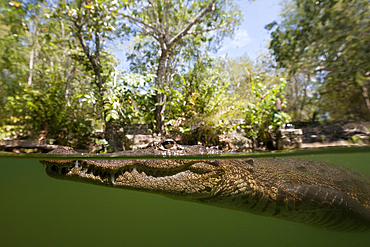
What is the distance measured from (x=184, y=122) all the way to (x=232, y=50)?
6.77 feet

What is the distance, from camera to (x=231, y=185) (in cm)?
202

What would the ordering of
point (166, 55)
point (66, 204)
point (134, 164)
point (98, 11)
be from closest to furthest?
point (134, 164), point (98, 11), point (66, 204), point (166, 55)

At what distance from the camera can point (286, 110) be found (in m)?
3.56

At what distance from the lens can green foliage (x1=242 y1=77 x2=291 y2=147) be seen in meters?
3.54

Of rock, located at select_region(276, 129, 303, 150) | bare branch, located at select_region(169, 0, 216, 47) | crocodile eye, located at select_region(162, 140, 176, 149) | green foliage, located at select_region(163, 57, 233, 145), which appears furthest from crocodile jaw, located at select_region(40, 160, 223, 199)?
Result: bare branch, located at select_region(169, 0, 216, 47)

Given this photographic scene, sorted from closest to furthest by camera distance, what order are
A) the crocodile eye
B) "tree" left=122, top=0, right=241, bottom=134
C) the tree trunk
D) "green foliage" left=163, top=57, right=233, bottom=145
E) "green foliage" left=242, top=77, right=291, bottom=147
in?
the crocodile eye
the tree trunk
"green foliage" left=242, top=77, right=291, bottom=147
"green foliage" left=163, top=57, right=233, bottom=145
"tree" left=122, top=0, right=241, bottom=134

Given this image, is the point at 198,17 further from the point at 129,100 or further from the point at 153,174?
the point at 153,174

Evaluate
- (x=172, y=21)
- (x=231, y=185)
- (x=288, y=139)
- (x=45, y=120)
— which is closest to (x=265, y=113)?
(x=288, y=139)

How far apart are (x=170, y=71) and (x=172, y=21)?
4.68 ft

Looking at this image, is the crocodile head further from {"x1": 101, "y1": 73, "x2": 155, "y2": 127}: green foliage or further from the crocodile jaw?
{"x1": 101, "y1": 73, "x2": 155, "y2": 127}: green foliage

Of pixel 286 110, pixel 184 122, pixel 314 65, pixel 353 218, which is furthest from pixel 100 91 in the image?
pixel 353 218

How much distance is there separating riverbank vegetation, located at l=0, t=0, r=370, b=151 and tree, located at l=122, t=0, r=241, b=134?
0.03 metres

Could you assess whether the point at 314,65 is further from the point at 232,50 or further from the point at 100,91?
the point at 100,91

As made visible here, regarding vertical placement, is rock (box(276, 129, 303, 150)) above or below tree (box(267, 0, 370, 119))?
below
